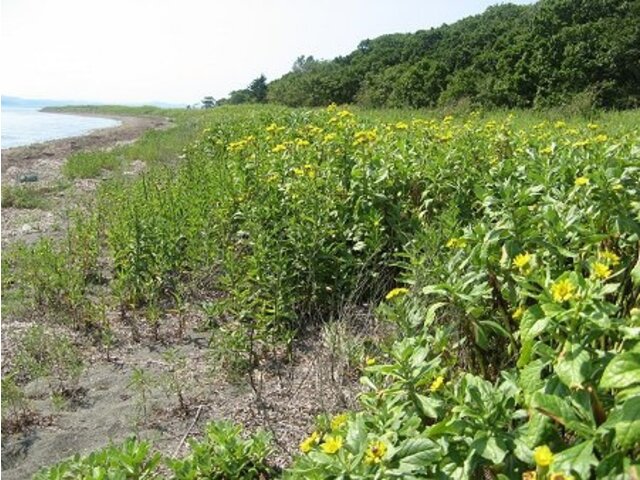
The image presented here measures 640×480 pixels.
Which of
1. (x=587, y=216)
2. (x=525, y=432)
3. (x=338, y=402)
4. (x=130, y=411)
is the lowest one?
(x=130, y=411)

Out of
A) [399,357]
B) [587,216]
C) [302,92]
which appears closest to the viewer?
[399,357]

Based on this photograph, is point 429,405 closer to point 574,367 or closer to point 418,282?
point 574,367

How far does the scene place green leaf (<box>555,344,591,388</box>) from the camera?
1292 mm

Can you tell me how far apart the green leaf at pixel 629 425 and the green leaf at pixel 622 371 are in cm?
4

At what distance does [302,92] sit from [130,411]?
35.4 meters

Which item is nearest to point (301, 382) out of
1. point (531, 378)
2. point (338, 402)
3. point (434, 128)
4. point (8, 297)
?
point (338, 402)

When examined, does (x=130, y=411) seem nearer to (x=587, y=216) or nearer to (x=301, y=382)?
(x=301, y=382)

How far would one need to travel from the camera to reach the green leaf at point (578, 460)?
1.15m

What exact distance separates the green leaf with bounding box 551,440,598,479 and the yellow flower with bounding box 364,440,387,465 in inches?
15.2

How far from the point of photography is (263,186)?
4.49 meters

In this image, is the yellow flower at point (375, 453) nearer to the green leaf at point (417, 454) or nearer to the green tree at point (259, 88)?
the green leaf at point (417, 454)

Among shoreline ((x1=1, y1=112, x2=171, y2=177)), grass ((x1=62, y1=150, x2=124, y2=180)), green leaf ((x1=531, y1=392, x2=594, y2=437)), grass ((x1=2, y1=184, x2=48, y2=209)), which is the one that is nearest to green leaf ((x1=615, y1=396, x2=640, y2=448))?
green leaf ((x1=531, y1=392, x2=594, y2=437))

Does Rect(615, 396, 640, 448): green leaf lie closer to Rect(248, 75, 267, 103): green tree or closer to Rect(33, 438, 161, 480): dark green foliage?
Rect(33, 438, 161, 480): dark green foliage

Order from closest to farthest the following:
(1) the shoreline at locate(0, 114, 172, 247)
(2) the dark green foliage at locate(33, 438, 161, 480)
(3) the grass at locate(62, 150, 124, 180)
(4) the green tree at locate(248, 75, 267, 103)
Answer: (2) the dark green foliage at locate(33, 438, 161, 480) < (1) the shoreline at locate(0, 114, 172, 247) < (3) the grass at locate(62, 150, 124, 180) < (4) the green tree at locate(248, 75, 267, 103)
